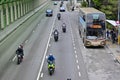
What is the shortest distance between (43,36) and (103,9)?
11.9 metres

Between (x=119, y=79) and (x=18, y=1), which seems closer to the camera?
(x=119, y=79)

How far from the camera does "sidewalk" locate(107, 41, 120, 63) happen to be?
110ft

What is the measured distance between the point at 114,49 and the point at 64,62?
8213mm

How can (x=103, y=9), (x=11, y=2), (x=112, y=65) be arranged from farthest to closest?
(x=11, y=2) < (x=103, y=9) < (x=112, y=65)

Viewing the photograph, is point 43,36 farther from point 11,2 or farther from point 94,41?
point 11,2

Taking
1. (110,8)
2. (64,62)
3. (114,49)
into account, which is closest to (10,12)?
(110,8)

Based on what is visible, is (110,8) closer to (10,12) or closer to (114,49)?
(114,49)

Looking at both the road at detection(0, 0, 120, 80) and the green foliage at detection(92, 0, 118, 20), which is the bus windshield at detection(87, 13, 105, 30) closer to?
the road at detection(0, 0, 120, 80)

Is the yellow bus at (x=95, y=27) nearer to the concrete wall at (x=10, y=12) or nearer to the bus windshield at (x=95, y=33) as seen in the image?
the bus windshield at (x=95, y=33)

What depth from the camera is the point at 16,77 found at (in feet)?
86.1

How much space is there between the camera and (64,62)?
3159 cm

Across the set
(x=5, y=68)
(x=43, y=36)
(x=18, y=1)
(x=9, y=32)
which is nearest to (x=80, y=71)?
(x=5, y=68)

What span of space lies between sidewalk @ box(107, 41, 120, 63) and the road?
0.52 m

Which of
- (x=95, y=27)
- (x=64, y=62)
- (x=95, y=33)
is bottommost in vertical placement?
A: (x=64, y=62)
